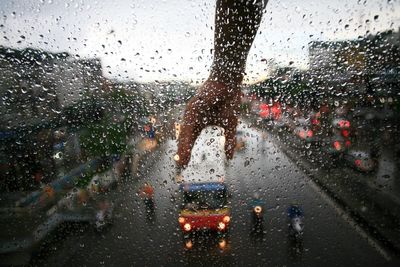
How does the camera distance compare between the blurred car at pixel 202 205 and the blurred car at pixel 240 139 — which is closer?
the blurred car at pixel 240 139

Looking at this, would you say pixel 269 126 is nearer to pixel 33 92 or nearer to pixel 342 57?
pixel 342 57

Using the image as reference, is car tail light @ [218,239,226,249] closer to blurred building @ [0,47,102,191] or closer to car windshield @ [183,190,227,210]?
car windshield @ [183,190,227,210]

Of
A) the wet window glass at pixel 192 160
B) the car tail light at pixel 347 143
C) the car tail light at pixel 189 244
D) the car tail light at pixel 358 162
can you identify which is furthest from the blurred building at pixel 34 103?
the car tail light at pixel 358 162

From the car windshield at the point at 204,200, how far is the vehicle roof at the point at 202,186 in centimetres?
1

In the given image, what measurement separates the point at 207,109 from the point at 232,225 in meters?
0.81

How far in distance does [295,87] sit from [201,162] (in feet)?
1.60

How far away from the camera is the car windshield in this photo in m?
1.17

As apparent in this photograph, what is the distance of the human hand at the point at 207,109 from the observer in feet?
2.31

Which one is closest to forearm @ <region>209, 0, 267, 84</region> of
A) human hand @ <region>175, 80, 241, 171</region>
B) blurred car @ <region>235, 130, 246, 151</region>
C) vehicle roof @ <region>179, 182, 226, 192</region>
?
human hand @ <region>175, 80, 241, 171</region>

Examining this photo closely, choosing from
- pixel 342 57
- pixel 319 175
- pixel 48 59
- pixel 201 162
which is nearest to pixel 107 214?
pixel 201 162

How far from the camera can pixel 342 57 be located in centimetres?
103

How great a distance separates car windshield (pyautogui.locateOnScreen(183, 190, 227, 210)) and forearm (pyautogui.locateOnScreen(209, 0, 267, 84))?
1.96 ft

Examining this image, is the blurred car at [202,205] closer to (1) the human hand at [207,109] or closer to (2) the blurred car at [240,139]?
(2) the blurred car at [240,139]

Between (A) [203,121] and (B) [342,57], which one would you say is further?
(B) [342,57]
